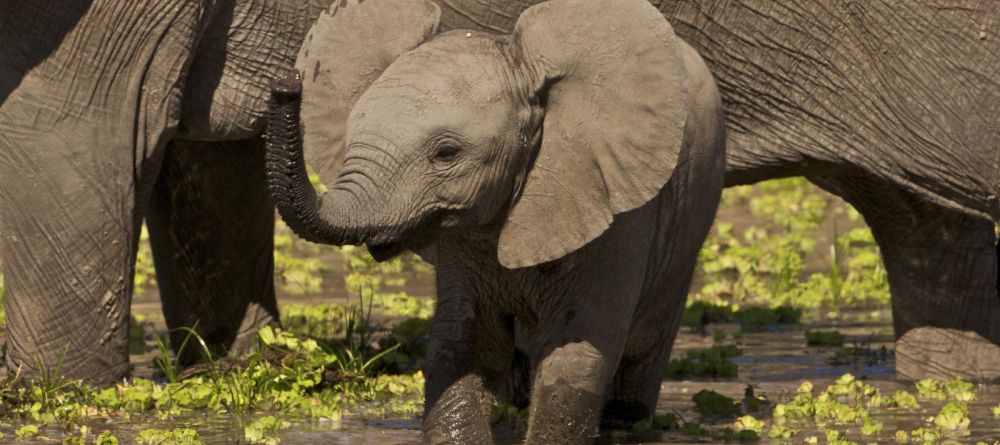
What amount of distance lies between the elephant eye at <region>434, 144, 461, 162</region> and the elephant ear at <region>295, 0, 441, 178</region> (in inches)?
16.8

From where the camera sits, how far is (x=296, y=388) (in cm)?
754

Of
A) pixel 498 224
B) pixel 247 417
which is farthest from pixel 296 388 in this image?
pixel 498 224

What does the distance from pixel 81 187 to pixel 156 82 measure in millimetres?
396

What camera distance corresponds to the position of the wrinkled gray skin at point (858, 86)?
25.0 feet

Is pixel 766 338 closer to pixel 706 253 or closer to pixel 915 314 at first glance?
pixel 915 314

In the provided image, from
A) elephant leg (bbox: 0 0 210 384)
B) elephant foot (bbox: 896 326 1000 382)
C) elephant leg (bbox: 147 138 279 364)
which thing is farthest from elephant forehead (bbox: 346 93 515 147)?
elephant foot (bbox: 896 326 1000 382)

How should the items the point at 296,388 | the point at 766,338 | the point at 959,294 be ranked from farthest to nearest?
the point at 766,338
the point at 959,294
the point at 296,388

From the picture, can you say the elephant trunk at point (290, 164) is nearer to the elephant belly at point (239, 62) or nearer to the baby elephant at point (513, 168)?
the baby elephant at point (513, 168)

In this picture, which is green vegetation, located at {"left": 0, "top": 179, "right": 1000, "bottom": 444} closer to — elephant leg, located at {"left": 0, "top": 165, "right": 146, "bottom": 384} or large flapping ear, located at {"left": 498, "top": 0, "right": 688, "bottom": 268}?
elephant leg, located at {"left": 0, "top": 165, "right": 146, "bottom": 384}

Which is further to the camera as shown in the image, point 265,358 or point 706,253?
point 706,253

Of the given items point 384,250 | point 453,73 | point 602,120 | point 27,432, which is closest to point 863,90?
point 602,120

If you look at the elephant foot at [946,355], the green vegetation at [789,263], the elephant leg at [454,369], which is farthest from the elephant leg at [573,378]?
the green vegetation at [789,263]

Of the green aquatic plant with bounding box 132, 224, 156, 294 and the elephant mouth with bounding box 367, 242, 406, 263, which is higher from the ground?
the elephant mouth with bounding box 367, 242, 406, 263

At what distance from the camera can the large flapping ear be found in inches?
245
